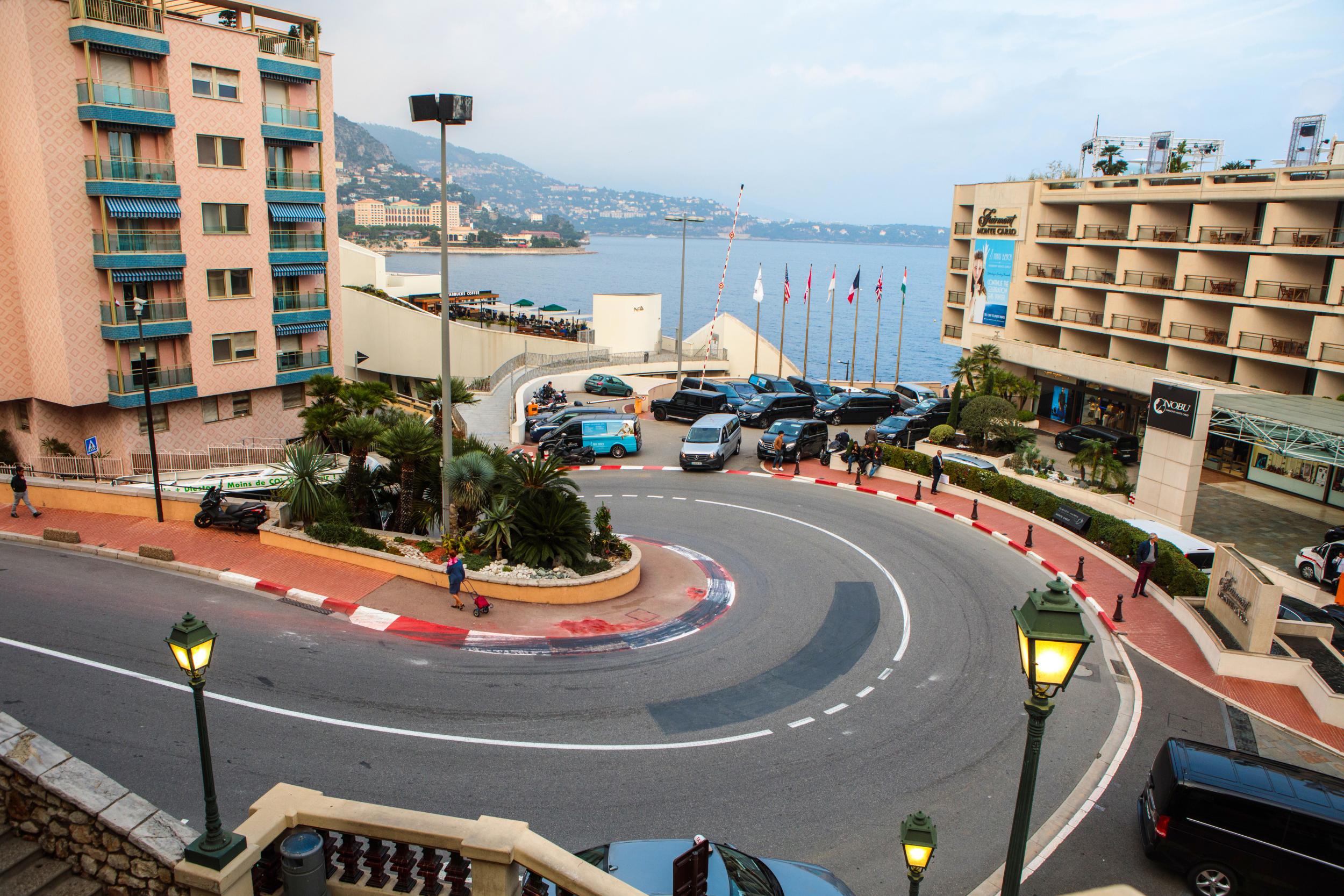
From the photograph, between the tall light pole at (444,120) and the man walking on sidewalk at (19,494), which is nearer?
the tall light pole at (444,120)

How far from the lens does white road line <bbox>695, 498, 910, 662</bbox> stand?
686 inches

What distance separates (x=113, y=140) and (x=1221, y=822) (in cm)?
3731

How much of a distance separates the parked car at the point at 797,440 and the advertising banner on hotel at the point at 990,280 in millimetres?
22439

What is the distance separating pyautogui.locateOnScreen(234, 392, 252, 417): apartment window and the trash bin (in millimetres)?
33563

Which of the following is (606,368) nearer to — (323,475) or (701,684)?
(323,475)

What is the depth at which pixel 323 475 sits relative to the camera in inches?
838

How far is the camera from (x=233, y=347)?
3522 cm

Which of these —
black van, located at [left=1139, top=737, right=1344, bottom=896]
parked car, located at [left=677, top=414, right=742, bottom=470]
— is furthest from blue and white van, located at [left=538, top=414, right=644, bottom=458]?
black van, located at [left=1139, top=737, right=1344, bottom=896]

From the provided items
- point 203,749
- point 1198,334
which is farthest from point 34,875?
point 1198,334

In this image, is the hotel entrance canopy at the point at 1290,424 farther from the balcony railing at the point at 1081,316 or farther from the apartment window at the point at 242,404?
the apartment window at the point at 242,404

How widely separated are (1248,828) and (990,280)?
46017 mm

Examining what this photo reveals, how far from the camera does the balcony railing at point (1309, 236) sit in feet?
105

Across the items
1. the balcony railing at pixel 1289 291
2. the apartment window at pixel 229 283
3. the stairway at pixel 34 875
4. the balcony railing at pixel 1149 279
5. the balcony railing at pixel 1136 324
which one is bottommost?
the stairway at pixel 34 875

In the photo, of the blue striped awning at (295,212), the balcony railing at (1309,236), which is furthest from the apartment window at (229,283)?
the balcony railing at (1309,236)
